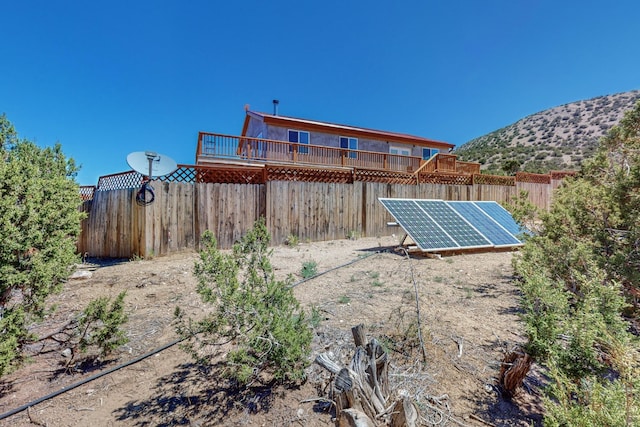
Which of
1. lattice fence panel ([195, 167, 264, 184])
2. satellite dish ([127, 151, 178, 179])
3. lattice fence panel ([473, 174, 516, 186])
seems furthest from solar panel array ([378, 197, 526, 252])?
satellite dish ([127, 151, 178, 179])

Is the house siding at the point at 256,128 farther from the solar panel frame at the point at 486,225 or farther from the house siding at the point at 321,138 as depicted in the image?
the solar panel frame at the point at 486,225

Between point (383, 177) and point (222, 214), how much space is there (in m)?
6.46

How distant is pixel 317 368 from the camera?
2.33 m

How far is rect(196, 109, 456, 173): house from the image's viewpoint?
38.4 ft

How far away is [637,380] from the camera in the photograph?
1321 mm

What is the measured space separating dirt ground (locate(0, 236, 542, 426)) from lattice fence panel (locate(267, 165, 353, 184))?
4.81 m

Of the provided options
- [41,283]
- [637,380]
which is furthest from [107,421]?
[637,380]

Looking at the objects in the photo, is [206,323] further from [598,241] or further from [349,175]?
[349,175]

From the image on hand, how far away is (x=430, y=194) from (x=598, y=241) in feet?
28.7

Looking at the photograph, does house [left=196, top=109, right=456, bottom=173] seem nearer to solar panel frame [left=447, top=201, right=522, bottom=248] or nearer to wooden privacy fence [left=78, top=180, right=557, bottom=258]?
wooden privacy fence [left=78, top=180, right=557, bottom=258]

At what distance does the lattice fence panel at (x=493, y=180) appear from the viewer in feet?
44.6

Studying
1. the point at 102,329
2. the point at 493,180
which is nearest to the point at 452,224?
the point at 102,329

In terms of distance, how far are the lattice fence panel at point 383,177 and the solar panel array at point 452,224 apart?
2535mm

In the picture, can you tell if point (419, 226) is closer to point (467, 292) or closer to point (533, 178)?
point (467, 292)
